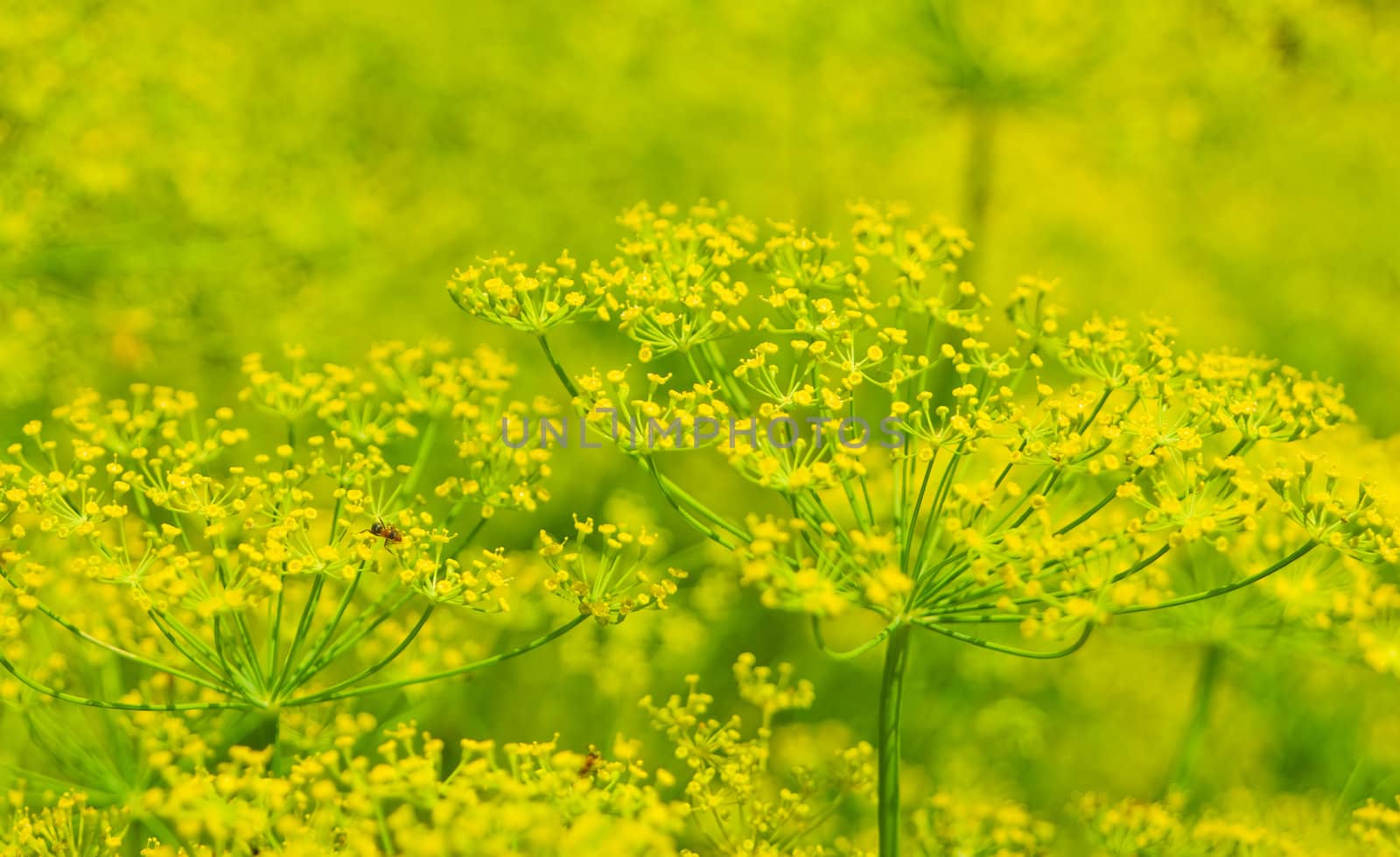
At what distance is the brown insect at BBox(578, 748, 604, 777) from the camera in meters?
2.03

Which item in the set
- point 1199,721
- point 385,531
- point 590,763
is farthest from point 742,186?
point 590,763

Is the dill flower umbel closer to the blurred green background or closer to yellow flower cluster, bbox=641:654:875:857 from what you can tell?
yellow flower cluster, bbox=641:654:875:857

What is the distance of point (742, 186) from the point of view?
4.86 meters

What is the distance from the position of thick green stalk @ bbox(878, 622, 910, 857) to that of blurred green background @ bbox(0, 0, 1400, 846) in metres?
1.58

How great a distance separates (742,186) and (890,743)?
328cm

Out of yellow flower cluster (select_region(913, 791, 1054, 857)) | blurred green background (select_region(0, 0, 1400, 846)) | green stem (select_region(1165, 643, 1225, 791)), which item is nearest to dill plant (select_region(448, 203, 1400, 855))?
yellow flower cluster (select_region(913, 791, 1054, 857))

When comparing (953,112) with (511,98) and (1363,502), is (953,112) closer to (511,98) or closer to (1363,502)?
(511,98)

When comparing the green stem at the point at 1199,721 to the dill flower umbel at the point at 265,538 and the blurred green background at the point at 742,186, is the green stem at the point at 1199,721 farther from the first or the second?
the dill flower umbel at the point at 265,538

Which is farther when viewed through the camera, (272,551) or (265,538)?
(265,538)

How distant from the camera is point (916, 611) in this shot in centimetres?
193

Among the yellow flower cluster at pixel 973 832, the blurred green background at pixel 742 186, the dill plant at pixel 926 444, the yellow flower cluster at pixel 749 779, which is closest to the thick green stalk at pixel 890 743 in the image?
the dill plant at pixel 926 444

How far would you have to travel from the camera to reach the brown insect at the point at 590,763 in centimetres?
203

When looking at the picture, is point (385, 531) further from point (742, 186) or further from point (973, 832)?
point (742, 186)

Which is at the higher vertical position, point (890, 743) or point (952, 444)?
point (952, 444)
